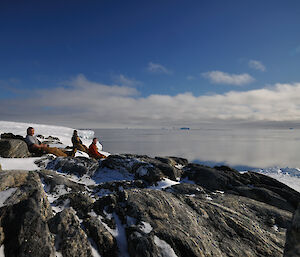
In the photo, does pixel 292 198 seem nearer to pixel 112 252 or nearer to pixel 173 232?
pixel 173 232

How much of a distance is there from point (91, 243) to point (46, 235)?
3.22 ft

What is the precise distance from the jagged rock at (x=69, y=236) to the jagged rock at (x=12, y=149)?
864 cm

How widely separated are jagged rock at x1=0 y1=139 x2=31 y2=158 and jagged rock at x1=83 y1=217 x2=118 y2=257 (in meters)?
8.92

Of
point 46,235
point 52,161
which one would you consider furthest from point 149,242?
point 52,161

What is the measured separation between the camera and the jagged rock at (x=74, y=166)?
30.9 feet

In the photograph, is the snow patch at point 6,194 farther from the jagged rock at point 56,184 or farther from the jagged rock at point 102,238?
the jagged rock at point 56,184

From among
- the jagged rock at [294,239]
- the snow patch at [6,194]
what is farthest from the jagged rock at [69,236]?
the jagged rock at [294,239]

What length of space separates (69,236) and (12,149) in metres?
9.36

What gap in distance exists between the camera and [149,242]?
12.5 ft

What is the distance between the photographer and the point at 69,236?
3635 millimetres

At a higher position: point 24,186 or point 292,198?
point 24,186

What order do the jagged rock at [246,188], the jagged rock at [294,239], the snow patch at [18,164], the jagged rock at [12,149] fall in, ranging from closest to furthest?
1. the jagged rock at [294,239]
2. the jagged rock at [246,188]
3. the snow patch at [18,164]
4. the jagged rock at [12,149]

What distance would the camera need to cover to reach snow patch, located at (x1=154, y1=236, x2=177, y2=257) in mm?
3702

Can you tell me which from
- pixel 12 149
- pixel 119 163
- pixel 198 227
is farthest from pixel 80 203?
pixel 12 149
